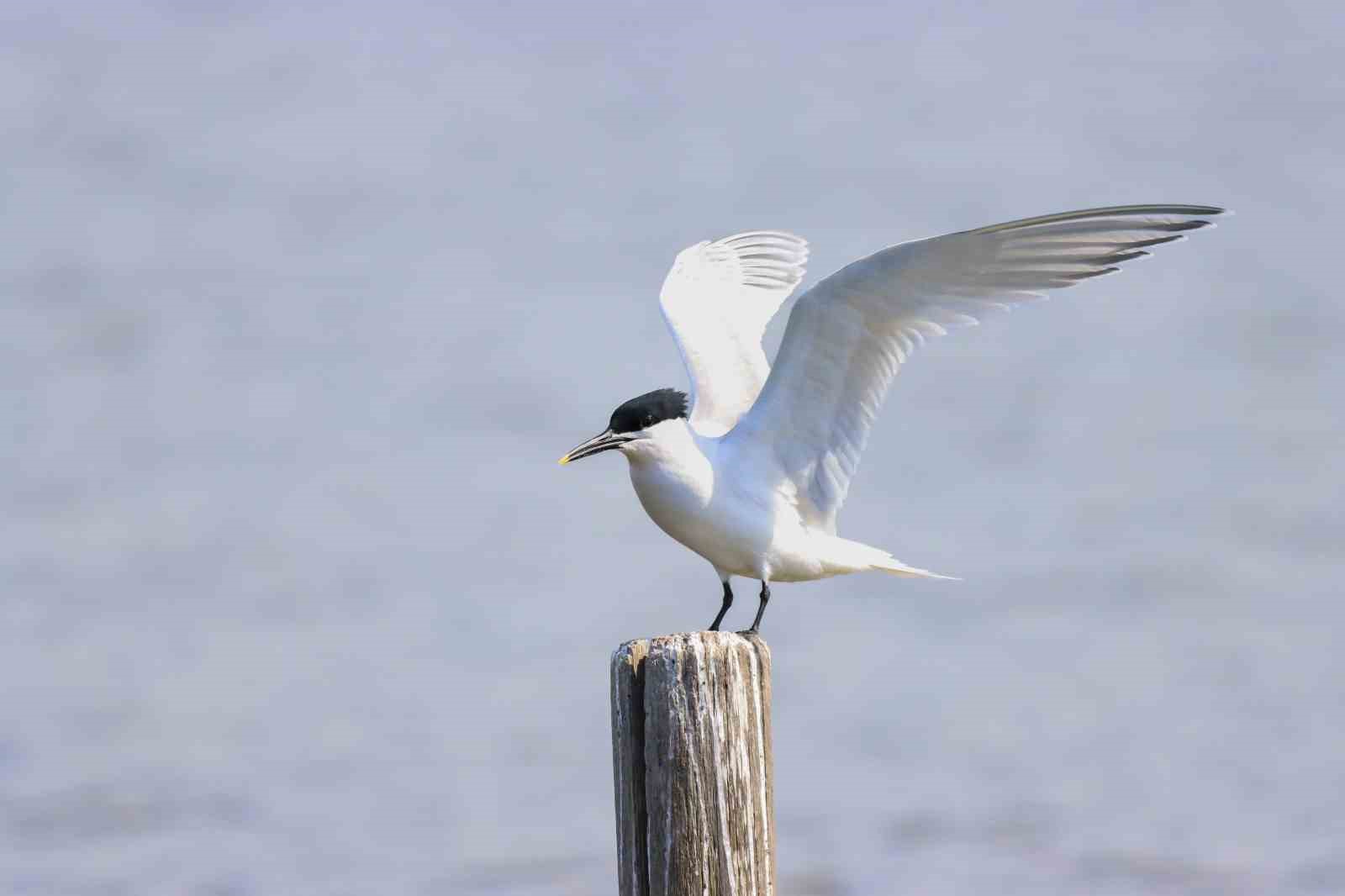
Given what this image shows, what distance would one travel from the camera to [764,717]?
367 centimetres

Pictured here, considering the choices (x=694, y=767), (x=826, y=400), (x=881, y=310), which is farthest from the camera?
(x=826, y=400)

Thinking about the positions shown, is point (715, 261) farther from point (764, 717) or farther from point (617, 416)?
point (764, 717)

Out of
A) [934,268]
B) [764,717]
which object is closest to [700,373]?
[934,268]

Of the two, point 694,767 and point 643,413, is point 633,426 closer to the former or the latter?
point 643,413

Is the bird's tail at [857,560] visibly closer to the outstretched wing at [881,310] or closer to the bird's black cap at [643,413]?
the outstretched wing at [881,310]

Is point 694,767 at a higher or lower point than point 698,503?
lower

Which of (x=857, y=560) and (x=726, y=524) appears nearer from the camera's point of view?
(x=726, y=524)

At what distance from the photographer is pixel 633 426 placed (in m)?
5.07

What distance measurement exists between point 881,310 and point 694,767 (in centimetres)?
211

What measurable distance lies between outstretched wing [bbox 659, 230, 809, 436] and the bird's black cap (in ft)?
2.59

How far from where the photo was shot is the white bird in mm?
4891

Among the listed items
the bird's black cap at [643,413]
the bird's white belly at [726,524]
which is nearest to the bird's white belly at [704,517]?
the bird's white belly at [726,524]

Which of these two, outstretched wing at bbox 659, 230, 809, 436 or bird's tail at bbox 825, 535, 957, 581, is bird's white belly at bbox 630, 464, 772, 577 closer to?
bird's tail at bbox 825, 535, 957, 581

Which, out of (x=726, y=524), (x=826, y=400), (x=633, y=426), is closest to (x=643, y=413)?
(x=633, y=426)
